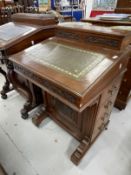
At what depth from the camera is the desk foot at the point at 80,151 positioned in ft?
4.07

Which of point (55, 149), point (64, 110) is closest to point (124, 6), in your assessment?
point (64, 110)

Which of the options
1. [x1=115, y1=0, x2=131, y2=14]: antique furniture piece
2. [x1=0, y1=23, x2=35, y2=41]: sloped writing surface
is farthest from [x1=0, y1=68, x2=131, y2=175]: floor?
[x1=115, y1=0, x2=131, y2=14]: antique furniture piece

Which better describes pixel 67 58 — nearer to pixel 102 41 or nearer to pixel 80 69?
pixel 80 69

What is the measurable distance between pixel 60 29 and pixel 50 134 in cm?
110

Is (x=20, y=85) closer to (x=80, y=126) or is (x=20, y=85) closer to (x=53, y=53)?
(x=53, y=53)

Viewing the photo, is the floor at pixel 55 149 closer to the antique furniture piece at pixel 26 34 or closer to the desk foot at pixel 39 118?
the desk foot at pixel 39 118

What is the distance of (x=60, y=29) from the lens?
4.11 ft

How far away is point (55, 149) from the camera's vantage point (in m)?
1.40

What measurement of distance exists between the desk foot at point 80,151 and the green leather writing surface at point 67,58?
2.47 feet

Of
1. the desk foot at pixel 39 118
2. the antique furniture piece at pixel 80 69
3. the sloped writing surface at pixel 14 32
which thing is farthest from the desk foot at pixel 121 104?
the sloped writing surface at pixel 14 32

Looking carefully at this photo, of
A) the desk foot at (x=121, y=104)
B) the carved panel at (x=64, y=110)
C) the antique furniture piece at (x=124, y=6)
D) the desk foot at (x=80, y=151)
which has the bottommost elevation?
the desk foot at (x=80, y=151)

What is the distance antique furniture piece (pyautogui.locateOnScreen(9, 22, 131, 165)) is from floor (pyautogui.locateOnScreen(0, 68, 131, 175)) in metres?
0.13

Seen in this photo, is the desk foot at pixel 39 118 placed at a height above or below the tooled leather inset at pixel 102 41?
below

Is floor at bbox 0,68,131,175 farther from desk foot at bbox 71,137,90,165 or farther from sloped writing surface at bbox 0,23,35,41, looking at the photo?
sloped writing surface at bbox 0,23,35,41
